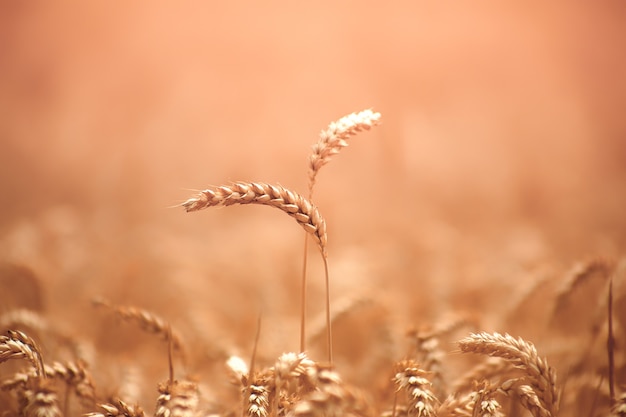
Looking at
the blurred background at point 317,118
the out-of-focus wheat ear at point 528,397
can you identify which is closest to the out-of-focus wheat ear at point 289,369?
the out-of-focus wheat ear at point 528,397

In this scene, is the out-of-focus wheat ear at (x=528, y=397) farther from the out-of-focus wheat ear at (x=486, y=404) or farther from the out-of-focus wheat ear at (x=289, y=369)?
the out-of-focus wheat ear at (x=289, y=369)

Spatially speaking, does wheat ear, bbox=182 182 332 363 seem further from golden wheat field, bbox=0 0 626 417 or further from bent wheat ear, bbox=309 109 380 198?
golden wheat field, bbox=0 0 626 417

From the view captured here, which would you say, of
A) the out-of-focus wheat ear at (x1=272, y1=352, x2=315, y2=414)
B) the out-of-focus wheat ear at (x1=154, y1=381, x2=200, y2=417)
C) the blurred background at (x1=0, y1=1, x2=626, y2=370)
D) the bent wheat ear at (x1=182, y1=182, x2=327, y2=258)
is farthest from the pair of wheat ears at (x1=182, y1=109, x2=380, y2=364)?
the blurred background at (x1=0, y1=1, x2=626, y2=370)

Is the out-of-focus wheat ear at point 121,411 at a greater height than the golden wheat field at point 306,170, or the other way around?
the golden wheat field at point 306,170

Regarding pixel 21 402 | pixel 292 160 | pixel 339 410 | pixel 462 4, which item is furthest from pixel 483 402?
pixel 462 4

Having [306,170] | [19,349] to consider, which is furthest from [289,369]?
[306,170]

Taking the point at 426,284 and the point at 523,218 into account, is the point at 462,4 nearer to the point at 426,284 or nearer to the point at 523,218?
the point at 523,218
